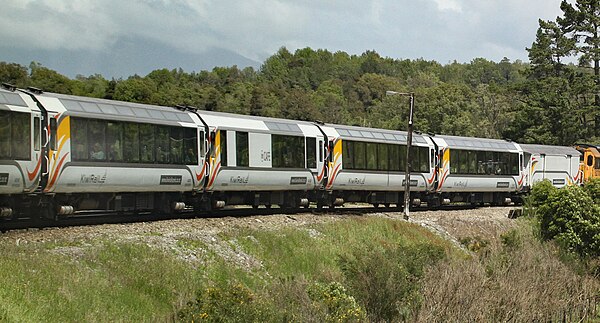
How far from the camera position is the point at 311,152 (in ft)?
86.4

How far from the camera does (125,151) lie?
1970 centimetres

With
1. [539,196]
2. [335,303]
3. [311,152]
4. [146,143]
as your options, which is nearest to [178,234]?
[146,143]

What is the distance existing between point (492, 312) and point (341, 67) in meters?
152

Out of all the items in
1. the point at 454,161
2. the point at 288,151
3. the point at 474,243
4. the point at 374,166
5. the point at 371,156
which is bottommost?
the point at 474,243

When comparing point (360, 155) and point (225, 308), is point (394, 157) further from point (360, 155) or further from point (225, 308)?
point (225, 308)

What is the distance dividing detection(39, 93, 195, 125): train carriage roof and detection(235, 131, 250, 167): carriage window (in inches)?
73.4

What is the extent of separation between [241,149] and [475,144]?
17228 millimetres

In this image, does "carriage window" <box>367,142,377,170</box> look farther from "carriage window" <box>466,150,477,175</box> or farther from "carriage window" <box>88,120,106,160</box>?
"carriage window" <box>88,120,106,160</box>

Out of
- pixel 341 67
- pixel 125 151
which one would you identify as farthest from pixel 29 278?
pixel 341 67

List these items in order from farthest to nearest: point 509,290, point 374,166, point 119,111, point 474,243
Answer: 1. point 374,166
2. point 474,243
3. point 119,111
4. point 509,290

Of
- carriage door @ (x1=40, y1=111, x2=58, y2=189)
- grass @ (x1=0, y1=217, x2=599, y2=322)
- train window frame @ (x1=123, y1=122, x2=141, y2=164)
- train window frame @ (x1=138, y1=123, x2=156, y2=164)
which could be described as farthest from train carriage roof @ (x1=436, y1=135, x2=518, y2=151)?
carriage door @ (x1=40, y1=111, x2=58, y2=189)

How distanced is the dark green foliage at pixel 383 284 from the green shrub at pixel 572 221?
10868mm

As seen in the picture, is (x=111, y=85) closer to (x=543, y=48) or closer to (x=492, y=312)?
(x=543, y=48)

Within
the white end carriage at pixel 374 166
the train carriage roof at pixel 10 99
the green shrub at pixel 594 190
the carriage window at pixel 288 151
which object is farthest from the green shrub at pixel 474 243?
the train carriage roof at pixel 10 99
